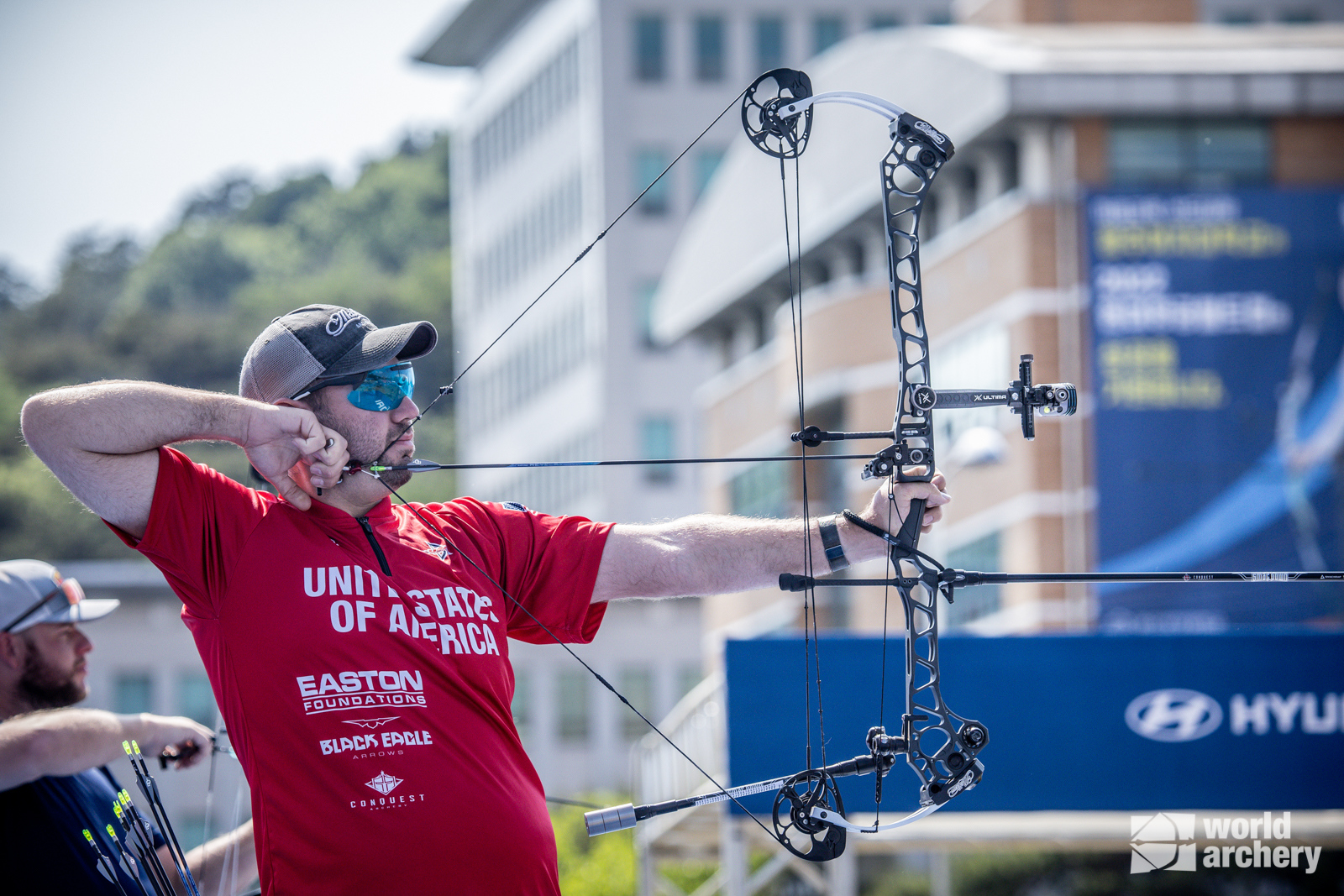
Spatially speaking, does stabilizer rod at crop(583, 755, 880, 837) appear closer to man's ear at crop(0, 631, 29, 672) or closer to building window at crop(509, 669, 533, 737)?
man's ear at crop(0, 631, 29, 672)

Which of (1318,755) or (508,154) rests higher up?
(508,154)

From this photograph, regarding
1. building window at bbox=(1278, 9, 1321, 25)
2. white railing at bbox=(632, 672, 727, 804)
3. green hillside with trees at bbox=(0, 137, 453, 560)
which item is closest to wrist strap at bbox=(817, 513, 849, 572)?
white railing at bbox=(632, 672, 727, 804)

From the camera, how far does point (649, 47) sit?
4697 centimetres

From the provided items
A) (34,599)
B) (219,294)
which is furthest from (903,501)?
(219,294)

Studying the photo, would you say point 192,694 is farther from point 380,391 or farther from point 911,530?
point 911,530

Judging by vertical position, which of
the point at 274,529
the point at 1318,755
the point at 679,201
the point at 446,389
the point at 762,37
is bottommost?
the point at 1318,755

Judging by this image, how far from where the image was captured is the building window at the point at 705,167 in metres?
47.5

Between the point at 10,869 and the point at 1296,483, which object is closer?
the point at 10,869

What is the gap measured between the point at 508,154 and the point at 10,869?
50.8 metres

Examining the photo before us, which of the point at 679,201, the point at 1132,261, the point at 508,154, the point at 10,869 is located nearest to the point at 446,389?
the point at 10,869

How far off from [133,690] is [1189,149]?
2632 centimetres

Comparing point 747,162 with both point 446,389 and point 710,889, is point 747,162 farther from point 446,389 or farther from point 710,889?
point 446,389

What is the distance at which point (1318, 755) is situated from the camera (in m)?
8.13

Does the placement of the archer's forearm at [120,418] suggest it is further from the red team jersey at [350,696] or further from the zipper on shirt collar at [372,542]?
the zipper on shirt collar at [372,542]
